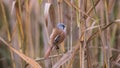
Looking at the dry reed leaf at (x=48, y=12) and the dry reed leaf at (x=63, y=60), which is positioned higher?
the dry reed leaf at (x=48, y=12)

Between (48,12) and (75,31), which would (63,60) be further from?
(75,31)

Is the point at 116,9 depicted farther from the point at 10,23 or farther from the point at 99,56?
the point at 10,23

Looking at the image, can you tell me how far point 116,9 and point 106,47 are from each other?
820 mm

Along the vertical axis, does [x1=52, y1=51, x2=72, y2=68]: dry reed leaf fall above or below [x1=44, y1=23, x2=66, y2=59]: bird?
→ below

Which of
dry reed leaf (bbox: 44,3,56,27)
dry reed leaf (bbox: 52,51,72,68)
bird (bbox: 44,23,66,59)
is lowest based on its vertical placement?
dry reed leaf (bbox: 52,51,72,68)

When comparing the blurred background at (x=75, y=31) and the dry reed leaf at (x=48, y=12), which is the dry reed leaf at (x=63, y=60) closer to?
the blurred background at (x=75, y=31)

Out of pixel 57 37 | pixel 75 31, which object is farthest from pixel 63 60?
pixel 75 31

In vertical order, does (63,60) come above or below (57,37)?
below

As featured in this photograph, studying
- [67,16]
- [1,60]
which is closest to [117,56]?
[67,16]

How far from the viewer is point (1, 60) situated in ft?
6.78

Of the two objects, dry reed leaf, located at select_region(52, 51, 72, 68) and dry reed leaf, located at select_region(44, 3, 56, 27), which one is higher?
dry reed leaf, located at select_region(44, 3, 56, 27)

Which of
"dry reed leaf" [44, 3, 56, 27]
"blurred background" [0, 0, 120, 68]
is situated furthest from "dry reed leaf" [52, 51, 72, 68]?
"dry reed leaf" [44, 3, 56, 27]

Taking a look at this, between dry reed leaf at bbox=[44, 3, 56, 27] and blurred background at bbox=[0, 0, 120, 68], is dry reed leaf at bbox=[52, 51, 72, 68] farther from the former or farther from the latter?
dry reed leaf at bbox=[44, 3, 56, 27]

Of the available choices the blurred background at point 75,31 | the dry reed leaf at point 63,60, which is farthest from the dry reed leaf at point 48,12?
the dry reed leaf at point 63,60
